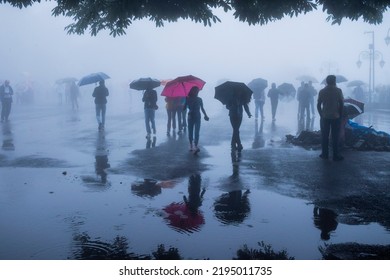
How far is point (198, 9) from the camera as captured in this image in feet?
20.9

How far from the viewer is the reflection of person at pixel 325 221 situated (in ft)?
15.4

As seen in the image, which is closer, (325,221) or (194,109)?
(325,221)

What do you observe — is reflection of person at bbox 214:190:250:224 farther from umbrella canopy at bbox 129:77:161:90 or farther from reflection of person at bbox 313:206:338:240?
umbrella canopy at bbox 129:77:161:90

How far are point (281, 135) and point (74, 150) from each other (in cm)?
726

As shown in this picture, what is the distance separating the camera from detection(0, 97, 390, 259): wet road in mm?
4379

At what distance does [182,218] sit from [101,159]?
15.5 feet

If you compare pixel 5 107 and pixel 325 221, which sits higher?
pixel 5 107

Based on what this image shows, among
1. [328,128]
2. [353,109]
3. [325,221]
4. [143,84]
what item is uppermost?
[143,84]

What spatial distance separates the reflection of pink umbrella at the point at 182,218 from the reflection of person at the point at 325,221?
143 cm

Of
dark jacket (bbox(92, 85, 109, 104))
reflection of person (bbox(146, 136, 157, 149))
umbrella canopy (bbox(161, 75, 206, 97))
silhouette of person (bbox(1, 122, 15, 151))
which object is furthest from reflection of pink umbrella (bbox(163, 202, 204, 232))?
dark jacket (bbox(92, 85, 109, 104))

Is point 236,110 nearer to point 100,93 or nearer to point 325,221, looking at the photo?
point 325,221

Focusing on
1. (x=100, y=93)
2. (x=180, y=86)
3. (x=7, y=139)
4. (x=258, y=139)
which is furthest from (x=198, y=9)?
(x=100, y=93)

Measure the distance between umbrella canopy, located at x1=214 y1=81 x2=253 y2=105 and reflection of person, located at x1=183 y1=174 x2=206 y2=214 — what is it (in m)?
3.55
